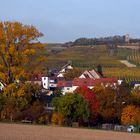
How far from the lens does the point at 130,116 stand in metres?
52.3

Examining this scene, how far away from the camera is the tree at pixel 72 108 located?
47.5 m

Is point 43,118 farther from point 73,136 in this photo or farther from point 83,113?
point 73,136

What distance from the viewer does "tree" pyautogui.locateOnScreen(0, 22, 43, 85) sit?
142 ft

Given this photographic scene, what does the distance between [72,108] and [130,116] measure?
21.9 feet

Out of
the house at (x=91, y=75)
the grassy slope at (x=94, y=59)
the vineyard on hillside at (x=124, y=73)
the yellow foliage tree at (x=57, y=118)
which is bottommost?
the yellow foliage tree at (x=57, y=118)

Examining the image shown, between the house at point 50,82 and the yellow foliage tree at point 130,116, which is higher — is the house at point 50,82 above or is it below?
above

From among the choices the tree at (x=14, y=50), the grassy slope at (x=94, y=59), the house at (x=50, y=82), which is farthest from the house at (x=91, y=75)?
the tree at (x=14, y=50)

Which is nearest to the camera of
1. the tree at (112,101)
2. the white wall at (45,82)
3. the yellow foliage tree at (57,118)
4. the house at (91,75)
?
the yellow foliage tree at (57,118)

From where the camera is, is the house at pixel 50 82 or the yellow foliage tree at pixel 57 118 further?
the house at pixel 50 82

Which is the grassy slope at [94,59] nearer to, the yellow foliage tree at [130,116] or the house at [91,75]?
the house at [91,75]

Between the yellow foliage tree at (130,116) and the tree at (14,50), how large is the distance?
12471 mm

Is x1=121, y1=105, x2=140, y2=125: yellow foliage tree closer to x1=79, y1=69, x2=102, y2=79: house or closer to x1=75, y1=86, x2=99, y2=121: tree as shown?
x1=75, y1=86, x2=99, y2=121: tree

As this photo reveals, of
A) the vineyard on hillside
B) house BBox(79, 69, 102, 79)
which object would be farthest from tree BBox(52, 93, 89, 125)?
the vineyard on hillside

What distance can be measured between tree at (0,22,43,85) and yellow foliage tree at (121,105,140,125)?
1247 centimetres
